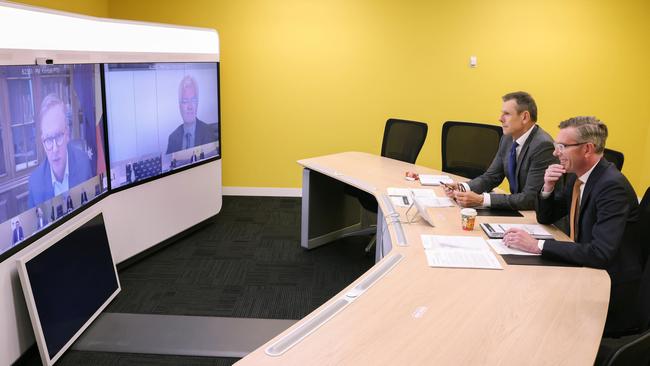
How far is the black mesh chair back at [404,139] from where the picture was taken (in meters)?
4.75

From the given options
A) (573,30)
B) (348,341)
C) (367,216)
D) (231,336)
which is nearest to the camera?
(348,341)

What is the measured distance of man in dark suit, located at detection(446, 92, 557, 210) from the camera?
130 inches

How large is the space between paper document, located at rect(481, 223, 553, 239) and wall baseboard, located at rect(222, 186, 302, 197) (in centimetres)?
367

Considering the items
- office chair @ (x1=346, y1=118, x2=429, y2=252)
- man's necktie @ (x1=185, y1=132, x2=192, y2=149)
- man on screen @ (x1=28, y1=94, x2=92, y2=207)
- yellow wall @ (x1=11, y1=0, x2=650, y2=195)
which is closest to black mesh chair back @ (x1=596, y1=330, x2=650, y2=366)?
man on screen @ (x1=28, y1=94, x2=92, y2=207)

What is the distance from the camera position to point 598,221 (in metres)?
2.42

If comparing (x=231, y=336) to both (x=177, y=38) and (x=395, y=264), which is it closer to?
(x=395, y=264)

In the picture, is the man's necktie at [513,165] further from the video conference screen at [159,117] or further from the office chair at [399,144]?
the video conference screen at [159,117]

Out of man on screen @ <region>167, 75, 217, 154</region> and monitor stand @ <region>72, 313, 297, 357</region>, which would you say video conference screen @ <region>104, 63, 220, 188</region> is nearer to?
man on screen @ <region>167, 75, 217, 154</region>

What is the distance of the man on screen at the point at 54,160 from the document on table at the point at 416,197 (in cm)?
201

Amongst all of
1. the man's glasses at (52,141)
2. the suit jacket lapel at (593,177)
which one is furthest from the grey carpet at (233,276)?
the suit jacket lapel at (593,177)

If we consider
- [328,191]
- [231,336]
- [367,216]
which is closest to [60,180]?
[231,336]

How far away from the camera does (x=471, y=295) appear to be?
2143 millimetres

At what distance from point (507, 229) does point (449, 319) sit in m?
1.13

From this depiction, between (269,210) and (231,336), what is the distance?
2.71m
